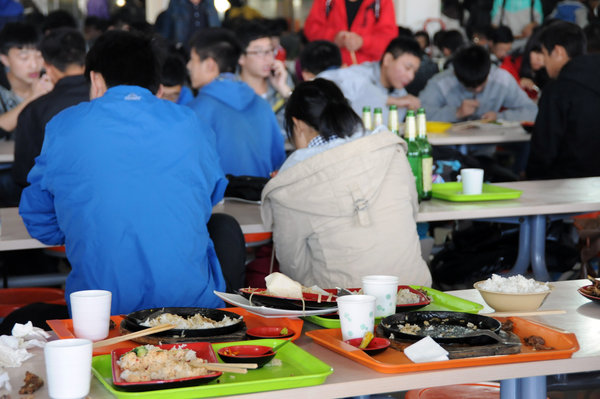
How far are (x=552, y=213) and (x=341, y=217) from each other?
1109 millimetres

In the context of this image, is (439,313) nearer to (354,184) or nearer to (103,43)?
(354,184)

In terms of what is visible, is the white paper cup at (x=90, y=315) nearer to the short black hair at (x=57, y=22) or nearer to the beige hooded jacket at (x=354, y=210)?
the beige hooded jacket at (x=354, y=210)

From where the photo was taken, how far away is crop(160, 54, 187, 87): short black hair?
15.9 feet

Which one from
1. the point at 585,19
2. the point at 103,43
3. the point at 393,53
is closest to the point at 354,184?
the point at 103,43

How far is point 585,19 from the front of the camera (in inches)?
363

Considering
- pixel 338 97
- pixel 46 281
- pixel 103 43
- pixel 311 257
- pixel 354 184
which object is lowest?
pixel 46 281

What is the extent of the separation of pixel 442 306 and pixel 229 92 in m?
2.35

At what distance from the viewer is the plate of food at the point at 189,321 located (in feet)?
5.41

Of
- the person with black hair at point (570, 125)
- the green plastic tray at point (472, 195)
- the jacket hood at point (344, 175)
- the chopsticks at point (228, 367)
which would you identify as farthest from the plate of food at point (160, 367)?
the person with black hair at point (570, 125)

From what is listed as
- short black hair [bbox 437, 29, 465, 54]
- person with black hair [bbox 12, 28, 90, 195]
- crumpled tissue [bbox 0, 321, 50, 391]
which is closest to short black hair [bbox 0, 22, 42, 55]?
person with black hair [bbox 12, 28, 90, 195]

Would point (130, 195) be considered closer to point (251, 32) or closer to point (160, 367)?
point (160, 367)

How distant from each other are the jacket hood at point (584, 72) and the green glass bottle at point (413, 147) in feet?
5.23

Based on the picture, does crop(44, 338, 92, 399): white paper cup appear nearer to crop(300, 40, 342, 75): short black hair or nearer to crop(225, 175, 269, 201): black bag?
crop(225, 175, 269, 201): black bag

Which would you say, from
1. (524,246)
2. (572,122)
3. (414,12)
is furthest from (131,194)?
(414,12)
